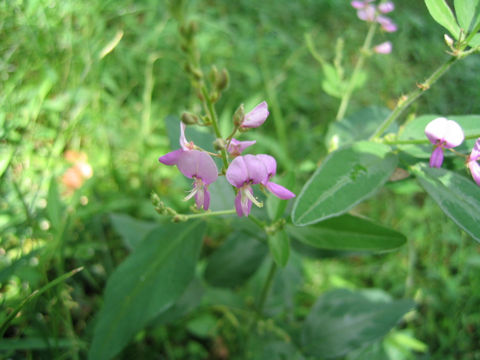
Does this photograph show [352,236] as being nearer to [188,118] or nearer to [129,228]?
[188,118]

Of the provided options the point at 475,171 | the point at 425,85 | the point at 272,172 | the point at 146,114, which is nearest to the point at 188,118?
the point at 272,172

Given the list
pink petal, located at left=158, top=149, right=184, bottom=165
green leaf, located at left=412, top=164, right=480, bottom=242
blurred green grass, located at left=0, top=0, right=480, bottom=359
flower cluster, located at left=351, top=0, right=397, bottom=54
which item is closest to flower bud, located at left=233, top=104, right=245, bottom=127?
pink petal, located at left=158, top=149, right=184, bottom=165

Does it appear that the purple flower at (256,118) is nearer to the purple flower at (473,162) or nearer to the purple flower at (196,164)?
the purple flower at (196,164)

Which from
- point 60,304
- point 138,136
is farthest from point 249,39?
point 60,304

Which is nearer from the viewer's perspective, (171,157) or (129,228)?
(171,157)

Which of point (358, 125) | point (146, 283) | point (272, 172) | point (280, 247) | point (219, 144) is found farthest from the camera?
point (358, 125)
